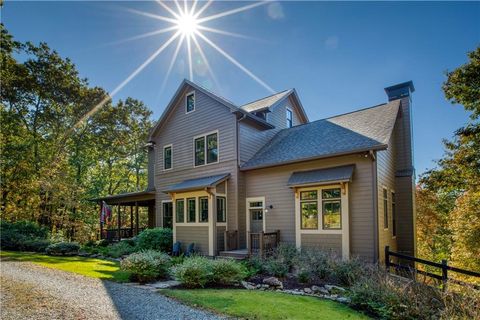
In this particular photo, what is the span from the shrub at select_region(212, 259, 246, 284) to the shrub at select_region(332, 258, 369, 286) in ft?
9.26

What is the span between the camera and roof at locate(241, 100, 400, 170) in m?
11.3

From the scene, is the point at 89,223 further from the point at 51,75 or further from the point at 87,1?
the point at 87,1

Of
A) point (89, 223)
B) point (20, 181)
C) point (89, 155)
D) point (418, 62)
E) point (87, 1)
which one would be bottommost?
point (89, 223)

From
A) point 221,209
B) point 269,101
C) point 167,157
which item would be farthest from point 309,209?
point 167,157

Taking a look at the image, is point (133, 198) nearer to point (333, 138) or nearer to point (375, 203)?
point (333, 138)

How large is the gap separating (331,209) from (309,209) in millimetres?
905

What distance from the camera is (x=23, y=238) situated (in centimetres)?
1780

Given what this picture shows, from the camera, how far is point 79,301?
21.8ft

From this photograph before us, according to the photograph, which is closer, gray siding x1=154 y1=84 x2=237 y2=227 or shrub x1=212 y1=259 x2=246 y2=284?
shrub x1=212 y1=259 x2=246 y2=284

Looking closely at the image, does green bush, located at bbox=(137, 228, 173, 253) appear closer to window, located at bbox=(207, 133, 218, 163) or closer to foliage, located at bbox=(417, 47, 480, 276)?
window, located at bbox=(207, 133, 218, 163)

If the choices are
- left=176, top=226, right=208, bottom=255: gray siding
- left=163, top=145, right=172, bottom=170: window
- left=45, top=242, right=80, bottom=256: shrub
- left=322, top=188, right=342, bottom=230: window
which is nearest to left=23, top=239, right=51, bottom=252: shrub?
left=45, top=242, right=80, bottom=256: shrub

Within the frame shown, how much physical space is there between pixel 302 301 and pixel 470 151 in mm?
10961

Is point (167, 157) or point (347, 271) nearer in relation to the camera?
point (347, 271)

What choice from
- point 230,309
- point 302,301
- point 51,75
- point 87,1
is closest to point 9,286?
point 230,309
